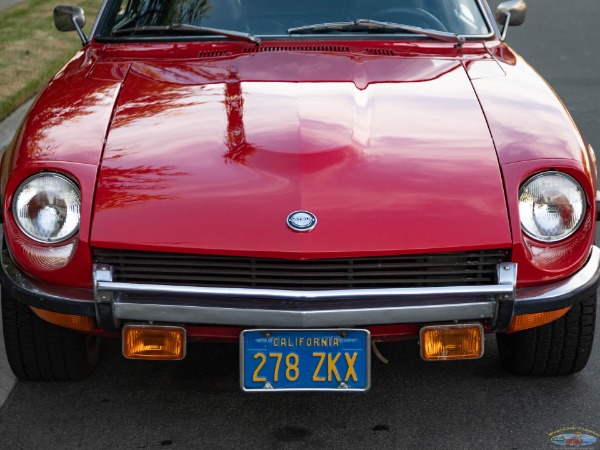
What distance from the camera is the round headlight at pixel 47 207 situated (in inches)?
136

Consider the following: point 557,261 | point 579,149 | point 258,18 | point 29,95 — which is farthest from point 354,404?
point 29,95

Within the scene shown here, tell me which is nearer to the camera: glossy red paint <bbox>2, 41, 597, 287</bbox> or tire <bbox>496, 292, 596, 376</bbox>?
glossy red paint <bbox>2, 41, 597, 287</bbox>

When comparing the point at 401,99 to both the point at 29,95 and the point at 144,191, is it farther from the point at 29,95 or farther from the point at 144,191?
the point at 29,95

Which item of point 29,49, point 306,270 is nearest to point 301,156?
point 306,270

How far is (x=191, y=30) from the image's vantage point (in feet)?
15.2

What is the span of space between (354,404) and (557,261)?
86 cm

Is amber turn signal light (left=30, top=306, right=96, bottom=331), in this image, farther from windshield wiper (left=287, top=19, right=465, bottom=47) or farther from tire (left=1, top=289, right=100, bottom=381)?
windshield wiper (left=287, top=19, right=465, bottom=47)

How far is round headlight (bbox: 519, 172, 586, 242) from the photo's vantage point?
3451mm

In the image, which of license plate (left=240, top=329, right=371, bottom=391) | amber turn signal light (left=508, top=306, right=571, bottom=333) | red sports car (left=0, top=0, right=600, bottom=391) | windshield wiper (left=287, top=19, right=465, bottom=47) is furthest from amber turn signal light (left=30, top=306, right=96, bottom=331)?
windshield wiper (left=287, top=19, right=465, bottom=47)

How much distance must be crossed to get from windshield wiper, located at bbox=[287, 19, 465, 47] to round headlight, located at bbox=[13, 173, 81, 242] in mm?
1494

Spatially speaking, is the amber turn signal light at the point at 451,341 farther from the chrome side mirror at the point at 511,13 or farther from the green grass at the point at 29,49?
the green grass at the point at 29,49

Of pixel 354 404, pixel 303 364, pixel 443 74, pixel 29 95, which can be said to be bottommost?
pixel 29 95

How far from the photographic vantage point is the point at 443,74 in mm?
4227

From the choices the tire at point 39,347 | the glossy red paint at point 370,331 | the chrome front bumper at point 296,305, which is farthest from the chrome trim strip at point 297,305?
the tire at point 39,347
